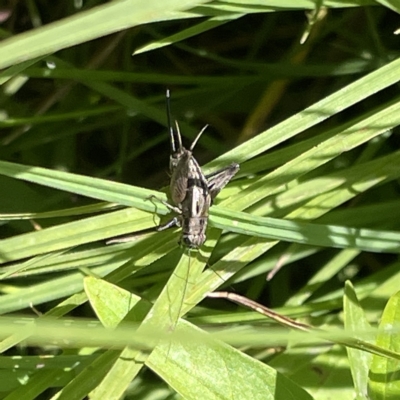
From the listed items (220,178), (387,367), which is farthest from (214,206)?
(387,367)

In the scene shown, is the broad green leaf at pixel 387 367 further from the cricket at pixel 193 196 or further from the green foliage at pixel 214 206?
the cricket at pixel 193 196

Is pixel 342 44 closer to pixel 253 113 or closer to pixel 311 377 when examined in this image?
pixel 253 113

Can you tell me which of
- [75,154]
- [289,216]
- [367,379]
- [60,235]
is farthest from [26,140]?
[367,379]

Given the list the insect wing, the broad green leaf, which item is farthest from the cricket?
the broad green leaf

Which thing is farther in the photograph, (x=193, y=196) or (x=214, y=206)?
(x=193, y=196)

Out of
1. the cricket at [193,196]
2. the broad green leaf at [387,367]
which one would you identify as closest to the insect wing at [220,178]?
the cricket at [193,196]

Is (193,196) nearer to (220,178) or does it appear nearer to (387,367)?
(220,178)

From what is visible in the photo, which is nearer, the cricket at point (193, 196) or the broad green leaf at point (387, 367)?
the broad green leaf at point (387, 367)
